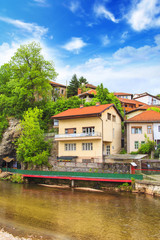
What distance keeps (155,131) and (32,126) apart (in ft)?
71.1

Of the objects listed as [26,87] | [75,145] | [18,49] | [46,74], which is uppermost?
[18,49]

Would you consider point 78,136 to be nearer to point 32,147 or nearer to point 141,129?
point 32,147

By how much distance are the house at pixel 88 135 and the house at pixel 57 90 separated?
87.0 feet

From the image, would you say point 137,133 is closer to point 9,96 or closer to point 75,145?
point 75,145

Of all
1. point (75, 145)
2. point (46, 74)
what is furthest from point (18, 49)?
point (75, 145)

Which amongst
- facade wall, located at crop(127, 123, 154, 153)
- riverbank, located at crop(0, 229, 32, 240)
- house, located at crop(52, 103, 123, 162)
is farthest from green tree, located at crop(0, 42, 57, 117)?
riverbank, located at crop(0, 229, 32, 240)

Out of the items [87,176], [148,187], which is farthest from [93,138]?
[148,187]

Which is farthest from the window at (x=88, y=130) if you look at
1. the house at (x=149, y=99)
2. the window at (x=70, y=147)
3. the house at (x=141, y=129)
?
the house at (x=149, y=99)

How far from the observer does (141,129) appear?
37438 millimetres

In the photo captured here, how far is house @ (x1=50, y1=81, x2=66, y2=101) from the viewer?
206 feet

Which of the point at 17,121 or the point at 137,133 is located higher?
the point at 17,121

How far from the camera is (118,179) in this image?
83.4 ft

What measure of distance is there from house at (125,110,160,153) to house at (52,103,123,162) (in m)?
2.73

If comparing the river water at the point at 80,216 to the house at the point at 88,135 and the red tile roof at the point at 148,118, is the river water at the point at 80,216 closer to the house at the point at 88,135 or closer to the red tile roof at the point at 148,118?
the house at the point at 88,135
